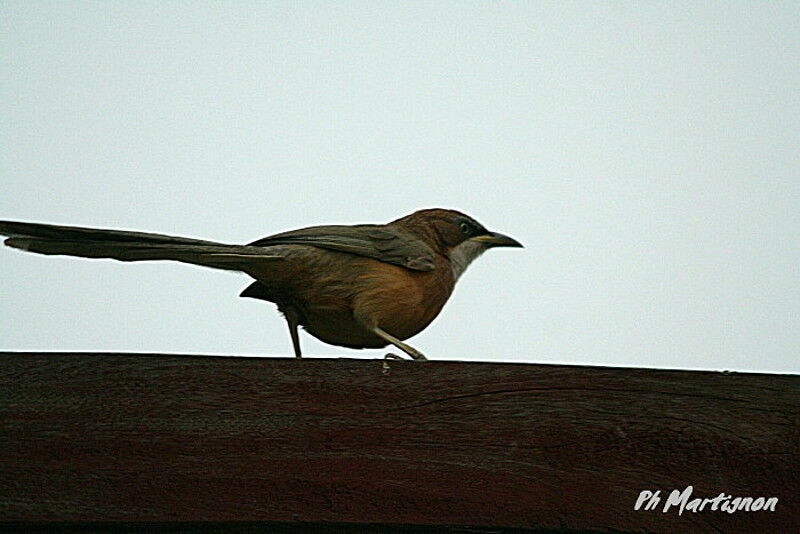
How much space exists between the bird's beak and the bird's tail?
126 centimetres

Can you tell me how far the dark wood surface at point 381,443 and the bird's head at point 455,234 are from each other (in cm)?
158

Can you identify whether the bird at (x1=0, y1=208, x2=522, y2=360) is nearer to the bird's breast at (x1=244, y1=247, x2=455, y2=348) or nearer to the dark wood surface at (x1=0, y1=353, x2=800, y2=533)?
the bird's breast at (x1=244, y1=247, x2=455, y2=348)

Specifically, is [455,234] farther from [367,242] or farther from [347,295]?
[347,295]

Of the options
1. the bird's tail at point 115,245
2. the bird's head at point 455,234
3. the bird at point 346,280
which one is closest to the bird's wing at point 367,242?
the bird at point 346,280

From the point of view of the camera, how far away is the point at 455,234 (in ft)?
12.8

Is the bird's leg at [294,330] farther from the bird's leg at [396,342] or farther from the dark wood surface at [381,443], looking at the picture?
the dark wood surface at [381,443]

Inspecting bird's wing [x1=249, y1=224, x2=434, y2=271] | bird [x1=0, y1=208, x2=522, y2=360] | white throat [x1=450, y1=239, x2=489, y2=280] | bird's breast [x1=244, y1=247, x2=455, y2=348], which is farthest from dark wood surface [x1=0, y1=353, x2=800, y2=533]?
white throat [x1=450, y1=239, x2=489, y2=280]

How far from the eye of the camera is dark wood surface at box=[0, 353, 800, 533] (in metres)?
2.00

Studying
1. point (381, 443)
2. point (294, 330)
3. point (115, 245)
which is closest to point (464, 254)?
point (294, 330)

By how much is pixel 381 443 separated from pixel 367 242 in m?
1.51

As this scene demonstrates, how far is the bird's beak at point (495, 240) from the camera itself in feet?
12.9

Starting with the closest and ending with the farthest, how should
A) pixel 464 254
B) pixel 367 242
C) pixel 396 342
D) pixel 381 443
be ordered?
pixel 381 443
pixel 396 342
pixel 367 242
pixel 464 254

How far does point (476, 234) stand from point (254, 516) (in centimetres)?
217

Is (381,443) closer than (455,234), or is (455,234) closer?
(381,443)
